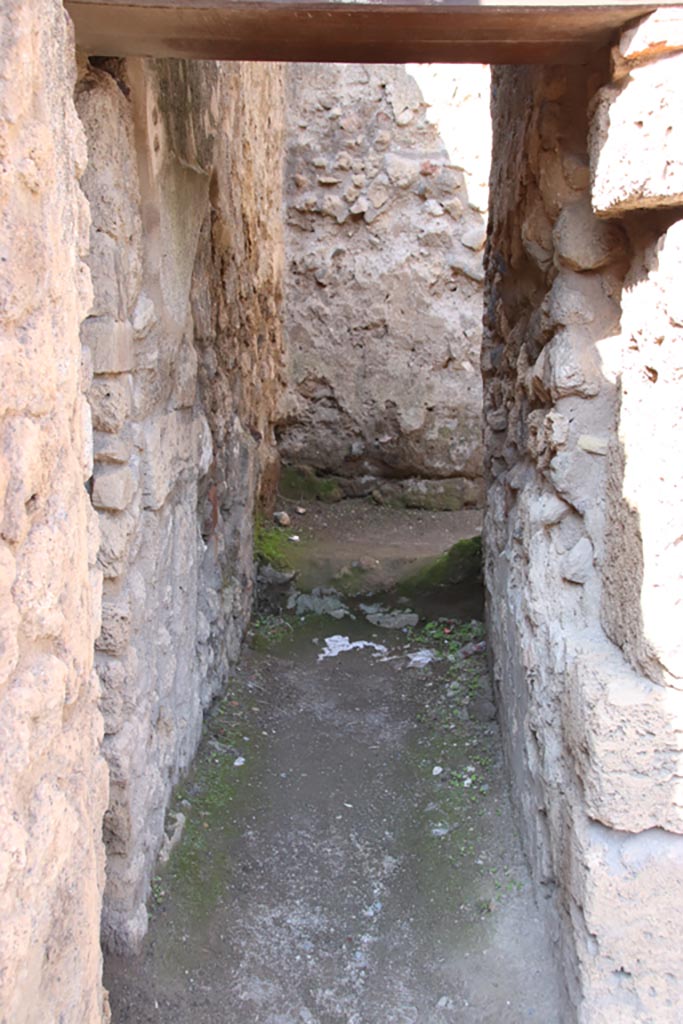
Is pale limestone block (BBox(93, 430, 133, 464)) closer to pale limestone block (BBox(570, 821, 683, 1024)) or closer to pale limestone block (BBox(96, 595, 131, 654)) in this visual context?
pale limestone block (BBox(96, 595, 131, 654))

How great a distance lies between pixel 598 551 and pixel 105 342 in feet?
4.81

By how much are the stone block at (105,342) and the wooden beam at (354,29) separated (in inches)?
26.5

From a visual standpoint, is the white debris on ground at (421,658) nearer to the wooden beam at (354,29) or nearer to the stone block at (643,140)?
the stone block at (643,140)

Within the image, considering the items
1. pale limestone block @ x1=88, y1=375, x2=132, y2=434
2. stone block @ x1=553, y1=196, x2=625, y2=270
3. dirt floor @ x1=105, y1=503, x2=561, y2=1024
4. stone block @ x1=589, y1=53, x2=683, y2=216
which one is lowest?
dirt floor @ x1=105, y1=503, x2=561, y2=1024

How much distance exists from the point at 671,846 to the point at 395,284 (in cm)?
568

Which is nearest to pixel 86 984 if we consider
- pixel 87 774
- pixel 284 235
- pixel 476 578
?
pixel 87 774

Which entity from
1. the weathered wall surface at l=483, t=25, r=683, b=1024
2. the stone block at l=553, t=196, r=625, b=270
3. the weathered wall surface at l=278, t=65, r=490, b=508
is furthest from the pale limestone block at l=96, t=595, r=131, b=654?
the weathered wall surface at l=278, t=65, r=490, b=508

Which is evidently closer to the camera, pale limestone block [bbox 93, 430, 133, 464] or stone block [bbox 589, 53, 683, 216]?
stone block [bbox 589, 53, 683, 216]

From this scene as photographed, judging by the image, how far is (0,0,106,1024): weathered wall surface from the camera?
1.29 meters

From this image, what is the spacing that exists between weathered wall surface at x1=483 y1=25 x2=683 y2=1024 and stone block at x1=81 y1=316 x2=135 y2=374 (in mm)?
1235

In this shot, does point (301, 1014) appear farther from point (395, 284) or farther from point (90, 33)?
point (395, 284)

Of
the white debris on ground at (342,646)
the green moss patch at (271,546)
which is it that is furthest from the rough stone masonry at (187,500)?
the green moss patch at (271,546)

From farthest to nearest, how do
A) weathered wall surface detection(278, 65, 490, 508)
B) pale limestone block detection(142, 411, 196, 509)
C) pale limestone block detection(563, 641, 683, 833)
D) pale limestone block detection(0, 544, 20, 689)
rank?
weathered wall surface detection(278, 65, 490, 508) < pale limestone block detection(142, 411, 196, 509) < pale limestone block detection(563, 641, 683, 833) < pale limestone block detection(0, 544, 20, 689)

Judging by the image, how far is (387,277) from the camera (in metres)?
7.11
